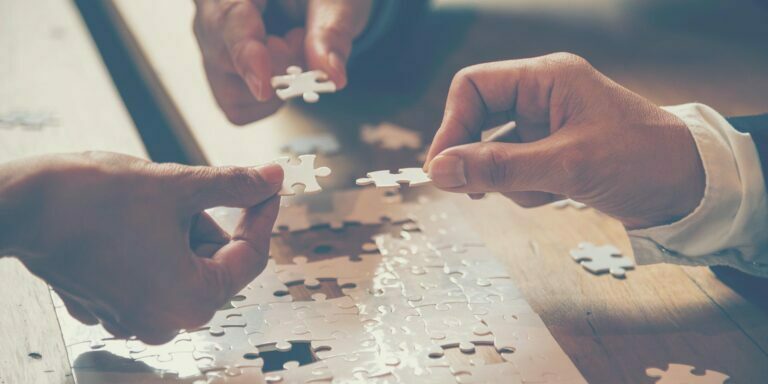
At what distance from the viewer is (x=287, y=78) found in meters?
1.77

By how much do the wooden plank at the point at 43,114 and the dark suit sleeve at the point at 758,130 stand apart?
120 centimetres

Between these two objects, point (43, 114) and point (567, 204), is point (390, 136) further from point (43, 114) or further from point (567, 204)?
point (43, 114)

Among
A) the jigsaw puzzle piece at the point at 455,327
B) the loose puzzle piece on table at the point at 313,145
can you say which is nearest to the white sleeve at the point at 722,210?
the jigsaw puzzle piece at the point at 455,327

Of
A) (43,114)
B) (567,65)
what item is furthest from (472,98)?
(43,114)

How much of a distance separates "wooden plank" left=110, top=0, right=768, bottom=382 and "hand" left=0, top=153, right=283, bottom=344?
23.9 inches

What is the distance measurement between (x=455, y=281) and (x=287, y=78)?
60 cm

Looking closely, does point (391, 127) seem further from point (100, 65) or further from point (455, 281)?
point (100, 65)

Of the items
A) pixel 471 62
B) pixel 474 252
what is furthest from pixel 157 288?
pixel 471 62

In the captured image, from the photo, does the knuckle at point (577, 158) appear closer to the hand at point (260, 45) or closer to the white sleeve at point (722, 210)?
the white sleeve at point (722, 210)

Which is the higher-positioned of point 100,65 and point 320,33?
point 320,33

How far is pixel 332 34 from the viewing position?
1999 mm

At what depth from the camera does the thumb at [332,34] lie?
6.16 feet

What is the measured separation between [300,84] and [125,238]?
2.24 feet

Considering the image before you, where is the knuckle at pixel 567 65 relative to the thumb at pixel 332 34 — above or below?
above
